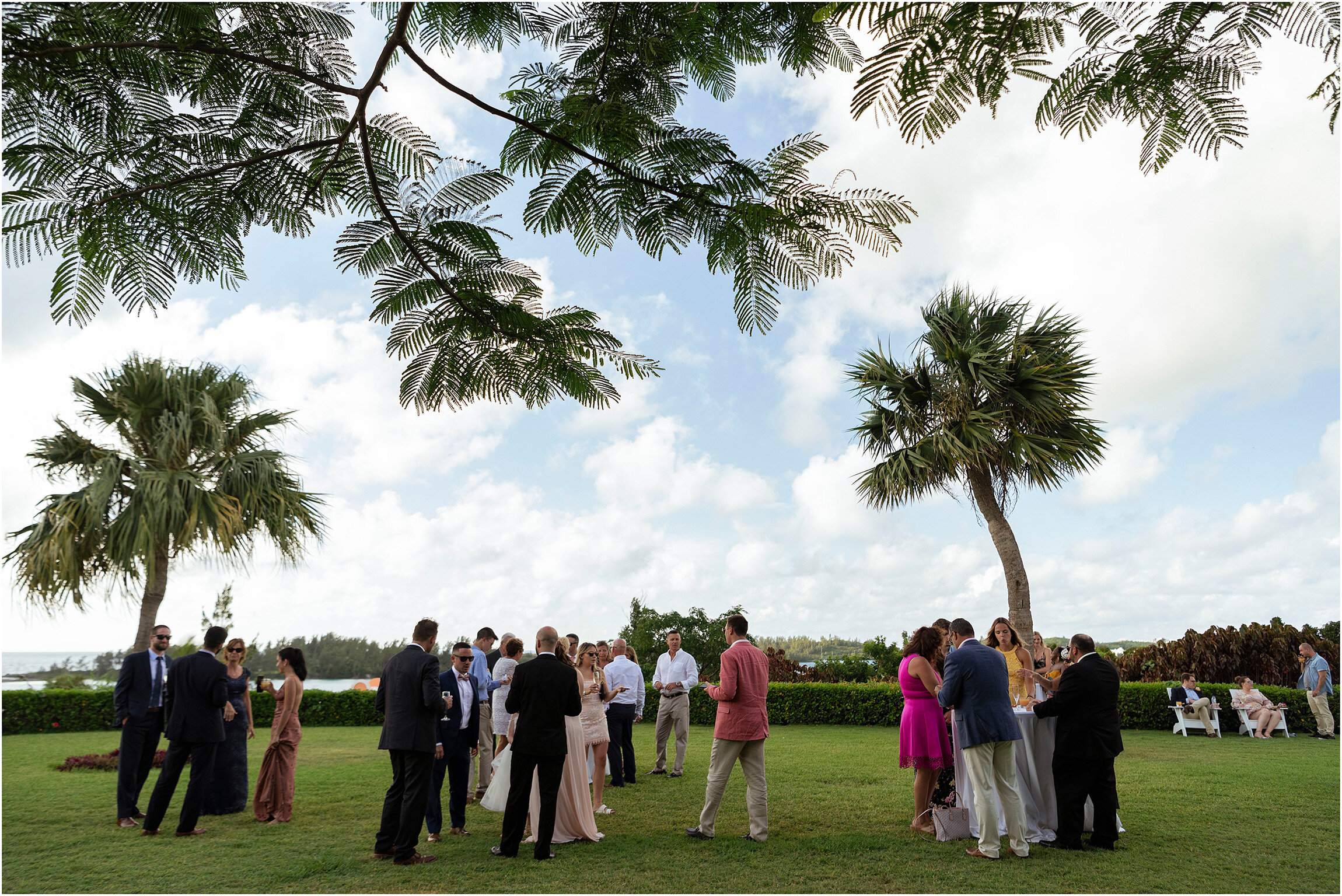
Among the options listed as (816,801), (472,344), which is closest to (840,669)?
(816,801)

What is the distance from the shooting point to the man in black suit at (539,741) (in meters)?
6.35

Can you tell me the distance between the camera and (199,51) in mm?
2520

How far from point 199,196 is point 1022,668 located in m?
8.19

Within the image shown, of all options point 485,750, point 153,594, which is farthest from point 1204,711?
point 153,594

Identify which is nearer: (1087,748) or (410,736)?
(410,736)

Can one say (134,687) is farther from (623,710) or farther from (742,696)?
(742,696)

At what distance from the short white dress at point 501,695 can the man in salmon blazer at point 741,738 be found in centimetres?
218

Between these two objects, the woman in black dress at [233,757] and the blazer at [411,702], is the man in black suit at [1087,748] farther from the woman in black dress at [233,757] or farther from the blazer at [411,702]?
the woman in black dress at [233,757]

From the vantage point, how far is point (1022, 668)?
26.2 feet

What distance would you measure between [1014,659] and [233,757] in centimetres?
859

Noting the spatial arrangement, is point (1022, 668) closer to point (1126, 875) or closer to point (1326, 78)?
point (1126, 875)

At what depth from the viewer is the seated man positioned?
53.5 feet

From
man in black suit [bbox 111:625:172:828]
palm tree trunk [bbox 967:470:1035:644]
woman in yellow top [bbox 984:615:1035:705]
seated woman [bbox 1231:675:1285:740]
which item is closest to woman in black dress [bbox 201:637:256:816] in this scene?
man in black suit [bbox 111:625:172:828]

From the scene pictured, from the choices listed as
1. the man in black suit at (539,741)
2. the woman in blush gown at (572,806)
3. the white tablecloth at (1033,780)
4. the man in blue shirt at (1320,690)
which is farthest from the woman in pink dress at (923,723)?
the man in blue shirt at (1320,690)
